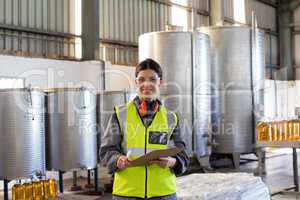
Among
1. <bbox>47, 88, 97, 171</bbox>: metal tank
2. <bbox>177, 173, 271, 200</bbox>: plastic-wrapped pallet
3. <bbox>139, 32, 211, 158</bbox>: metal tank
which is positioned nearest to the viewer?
<bbox>177, 173, 271, 200</bbox>: plastic-wrapped pallet

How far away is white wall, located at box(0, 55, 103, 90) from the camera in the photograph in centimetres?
708

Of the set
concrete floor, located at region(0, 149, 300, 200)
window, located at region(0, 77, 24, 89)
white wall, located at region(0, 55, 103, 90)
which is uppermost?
white wall, located at region(0, 55, 103, 90)

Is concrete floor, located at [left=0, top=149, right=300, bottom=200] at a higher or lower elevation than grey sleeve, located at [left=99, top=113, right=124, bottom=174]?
lower

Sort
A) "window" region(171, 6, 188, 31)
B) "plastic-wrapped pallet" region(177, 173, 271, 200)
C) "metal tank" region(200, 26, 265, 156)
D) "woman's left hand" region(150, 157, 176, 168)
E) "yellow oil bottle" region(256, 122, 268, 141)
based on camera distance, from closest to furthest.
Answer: "woman's left hand" region(150, 157, 176, 168) < "plastic-wrapped pallet" region(177, 173, 271, 200) < "yellow oil bottle" region(256, 122, 268, 141) < "metal tank" region(200, 26, 265, 156) < "window" region(171, 6, 188, 31)

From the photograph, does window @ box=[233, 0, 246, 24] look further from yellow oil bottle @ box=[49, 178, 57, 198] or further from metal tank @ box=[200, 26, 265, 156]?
yellow oil bottle @ box=[49, 178, 57, 198]

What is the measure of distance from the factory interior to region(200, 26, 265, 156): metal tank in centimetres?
2

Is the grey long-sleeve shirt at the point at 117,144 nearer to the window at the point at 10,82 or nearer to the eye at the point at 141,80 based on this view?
the eye at the point at 141,80

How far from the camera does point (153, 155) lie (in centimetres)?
194

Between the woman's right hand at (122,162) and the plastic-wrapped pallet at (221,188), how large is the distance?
1344 millimetres

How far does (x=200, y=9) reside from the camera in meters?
12.6

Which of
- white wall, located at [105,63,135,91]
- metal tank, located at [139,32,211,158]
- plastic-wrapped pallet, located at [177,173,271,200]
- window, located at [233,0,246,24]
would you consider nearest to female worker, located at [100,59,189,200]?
plastic-wrapped pallet, located at [177,173,271,200]

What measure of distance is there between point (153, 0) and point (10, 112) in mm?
7191

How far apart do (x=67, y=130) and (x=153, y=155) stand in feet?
12.9

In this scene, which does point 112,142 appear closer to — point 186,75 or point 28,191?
point 28,191
